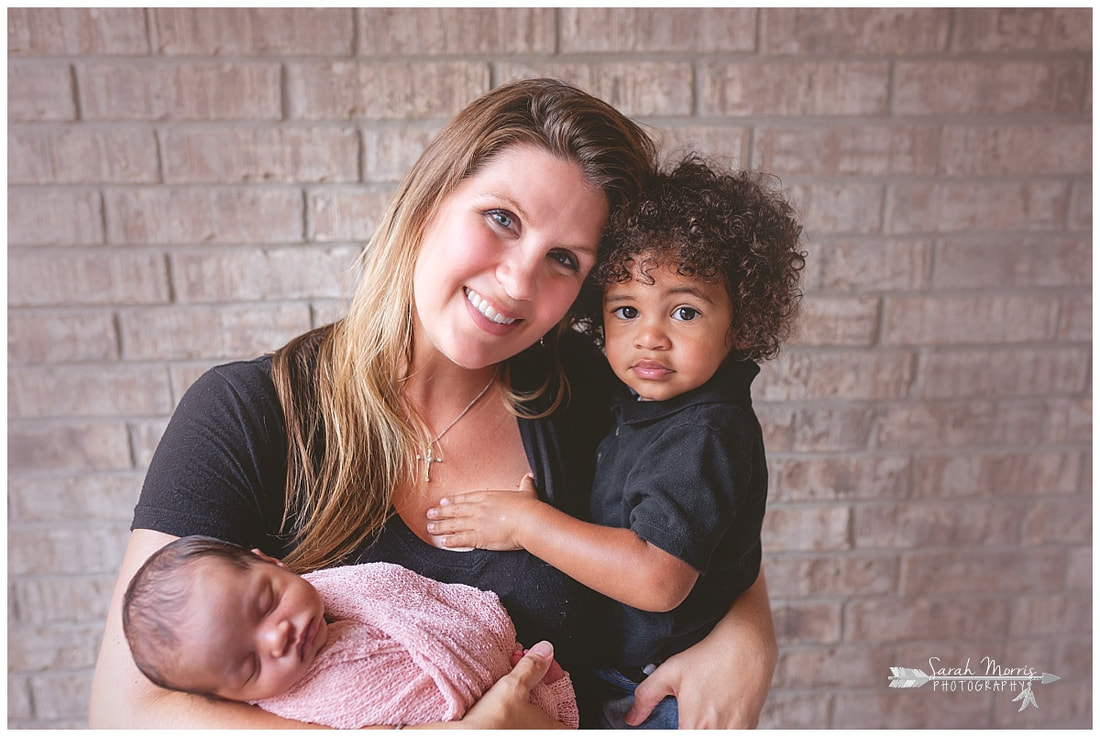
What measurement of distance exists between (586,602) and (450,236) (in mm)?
440

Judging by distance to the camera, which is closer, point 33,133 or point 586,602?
point 586,602

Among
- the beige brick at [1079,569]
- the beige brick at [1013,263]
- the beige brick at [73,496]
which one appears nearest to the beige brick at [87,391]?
the beige brick at [73,496]

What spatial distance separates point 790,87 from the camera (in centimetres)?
135

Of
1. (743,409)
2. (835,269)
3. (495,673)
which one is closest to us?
(495,673)

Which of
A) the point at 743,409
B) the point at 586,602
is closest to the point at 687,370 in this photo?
the point at 743,409

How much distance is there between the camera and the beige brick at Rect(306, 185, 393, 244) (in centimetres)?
133

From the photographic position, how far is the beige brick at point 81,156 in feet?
4.15

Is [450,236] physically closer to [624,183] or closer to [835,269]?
[624,183]

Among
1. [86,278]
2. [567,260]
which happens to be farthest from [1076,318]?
[86,278]

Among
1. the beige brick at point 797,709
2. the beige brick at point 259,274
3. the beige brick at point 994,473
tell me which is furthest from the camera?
the beige brick at point 797,709

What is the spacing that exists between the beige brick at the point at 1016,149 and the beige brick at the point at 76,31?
1.43 m

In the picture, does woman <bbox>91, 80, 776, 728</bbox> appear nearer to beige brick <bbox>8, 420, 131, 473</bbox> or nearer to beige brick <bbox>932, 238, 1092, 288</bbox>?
beige brick <bbox>8, 420, 131, 473</bbox>

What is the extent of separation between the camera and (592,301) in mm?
902

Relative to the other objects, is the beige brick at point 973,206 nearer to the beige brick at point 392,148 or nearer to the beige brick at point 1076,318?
the beige brick at point 1076,318
